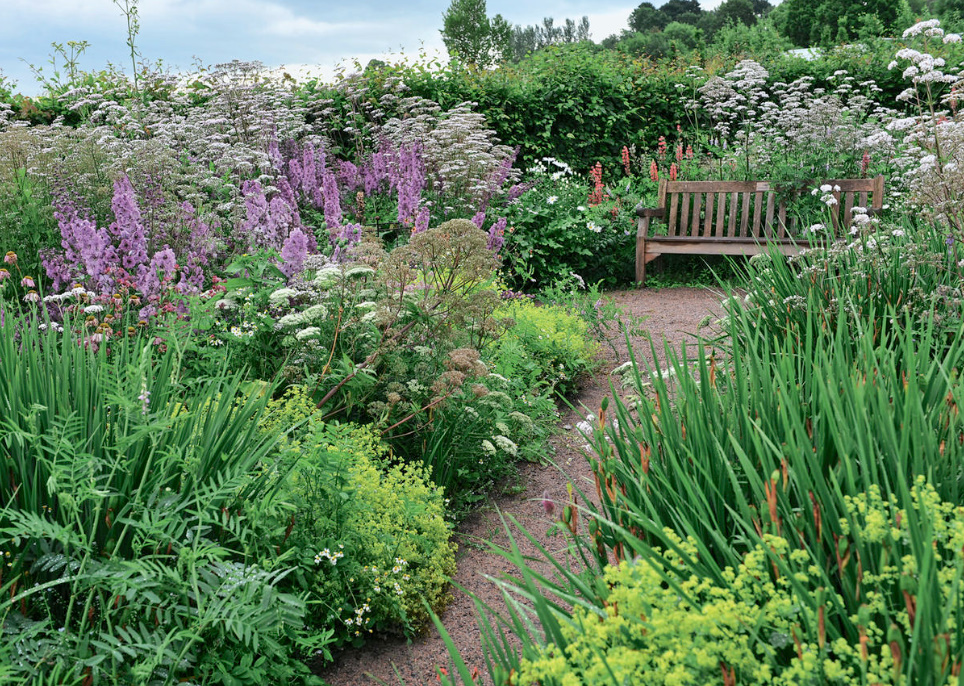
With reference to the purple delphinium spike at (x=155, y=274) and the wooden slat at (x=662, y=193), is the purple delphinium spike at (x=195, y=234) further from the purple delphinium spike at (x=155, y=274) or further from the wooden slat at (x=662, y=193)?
the wooden slat at (x=662, y=193)

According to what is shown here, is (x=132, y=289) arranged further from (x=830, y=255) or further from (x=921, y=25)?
(x=921, y=25)

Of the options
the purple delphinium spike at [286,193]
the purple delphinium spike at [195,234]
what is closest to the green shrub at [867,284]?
the purple delphinium spike at [195,234]

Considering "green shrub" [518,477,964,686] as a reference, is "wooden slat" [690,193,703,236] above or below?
above

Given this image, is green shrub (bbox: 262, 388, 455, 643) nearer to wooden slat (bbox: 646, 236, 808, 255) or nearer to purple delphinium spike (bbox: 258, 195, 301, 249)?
purple delphinium spike (bbox: 258, 195, 301, 249)

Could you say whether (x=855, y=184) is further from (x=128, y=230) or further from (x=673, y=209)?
(x=128, y=230)

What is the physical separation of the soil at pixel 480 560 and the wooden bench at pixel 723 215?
103 inches

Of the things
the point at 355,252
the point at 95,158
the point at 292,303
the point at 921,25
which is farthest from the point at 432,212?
the point at 921,25

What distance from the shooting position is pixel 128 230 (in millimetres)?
5020

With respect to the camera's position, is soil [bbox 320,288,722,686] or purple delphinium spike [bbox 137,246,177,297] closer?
soil [bbox 320,288,722,686]

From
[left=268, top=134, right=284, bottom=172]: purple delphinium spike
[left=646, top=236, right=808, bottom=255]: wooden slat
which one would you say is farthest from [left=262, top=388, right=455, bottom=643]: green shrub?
[left=646, top=236, right=808, bottom=255]: wooden slat

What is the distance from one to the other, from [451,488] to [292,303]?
4.93 ft

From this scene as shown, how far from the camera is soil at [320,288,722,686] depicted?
107 inches

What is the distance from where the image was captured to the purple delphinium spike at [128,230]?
194 inches

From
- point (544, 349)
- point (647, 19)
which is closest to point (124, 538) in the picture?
point (544, 349)
